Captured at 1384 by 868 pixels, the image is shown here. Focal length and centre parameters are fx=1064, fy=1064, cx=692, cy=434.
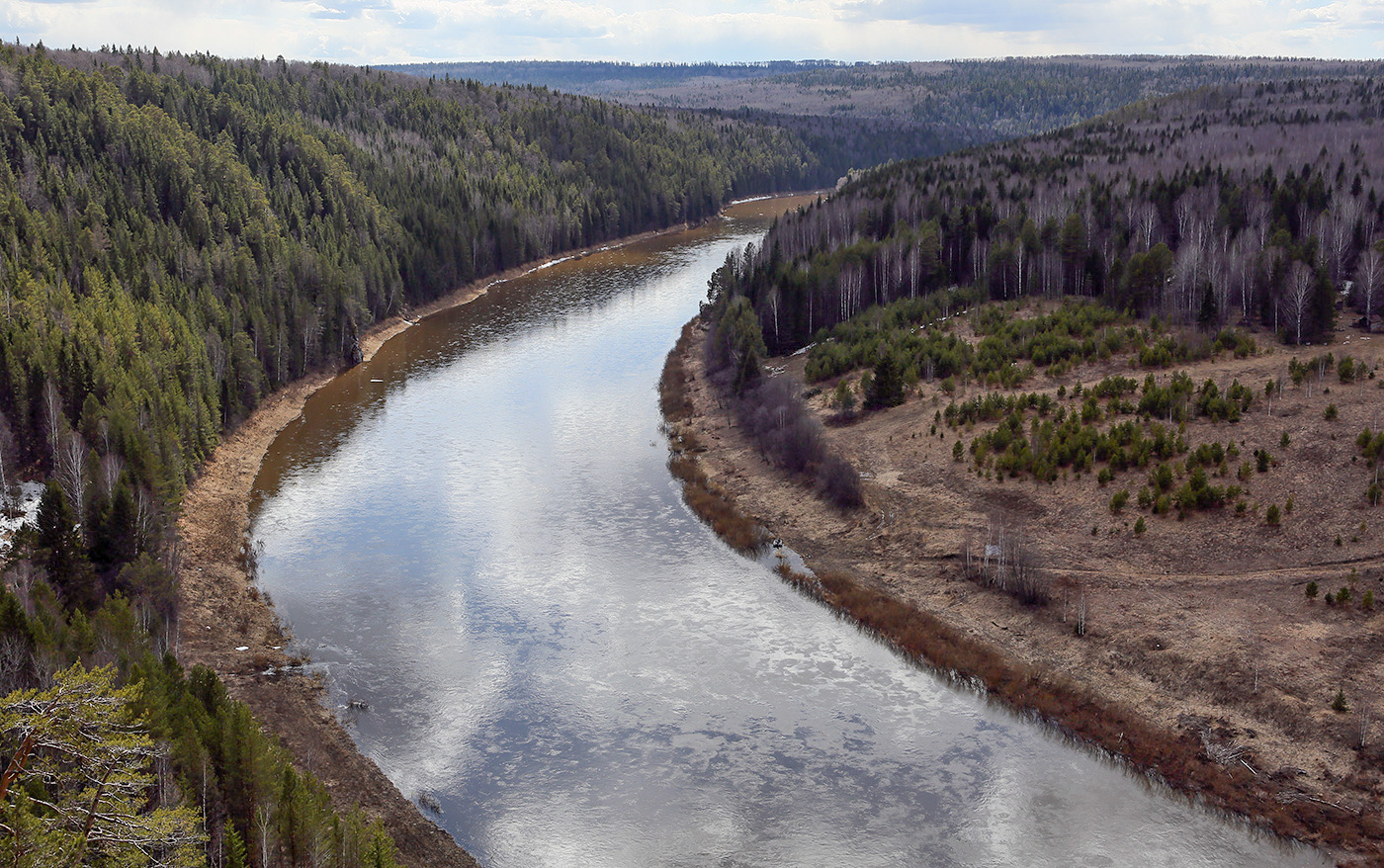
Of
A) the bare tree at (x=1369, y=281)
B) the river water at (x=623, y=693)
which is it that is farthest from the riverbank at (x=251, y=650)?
the bare tree at (x=1369, y=281)

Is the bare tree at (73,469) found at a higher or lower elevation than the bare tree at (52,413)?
lower

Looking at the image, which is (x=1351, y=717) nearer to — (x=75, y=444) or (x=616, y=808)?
(x=616, y=808)

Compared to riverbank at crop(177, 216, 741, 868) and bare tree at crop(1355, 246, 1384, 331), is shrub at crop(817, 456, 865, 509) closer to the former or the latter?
riverbank at crop(177, 216, 741, 868)

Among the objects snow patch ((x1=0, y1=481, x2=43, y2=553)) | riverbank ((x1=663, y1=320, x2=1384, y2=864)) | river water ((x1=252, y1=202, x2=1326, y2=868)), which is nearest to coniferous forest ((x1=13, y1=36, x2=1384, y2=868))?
snow patch ((x1=0, y1=481, x2=43, y2=553))

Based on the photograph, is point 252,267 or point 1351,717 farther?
point 252,267

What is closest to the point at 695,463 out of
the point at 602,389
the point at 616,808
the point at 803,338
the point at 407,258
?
the point at 602,389

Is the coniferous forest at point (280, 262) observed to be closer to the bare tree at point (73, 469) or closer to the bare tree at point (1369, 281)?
the bare tree at point (73, 469)

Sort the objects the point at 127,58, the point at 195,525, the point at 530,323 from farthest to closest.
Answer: the point at 127,58, the point at 530,323, the point at 195,525
